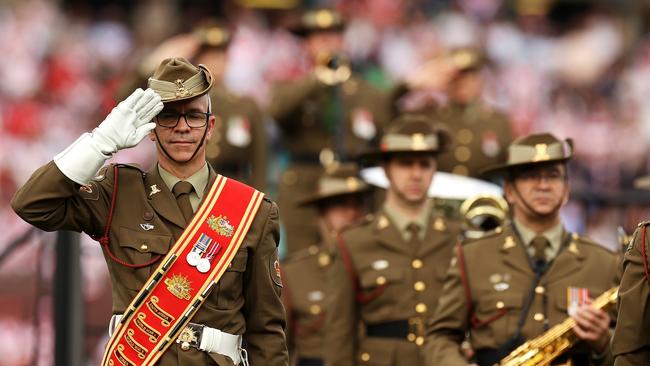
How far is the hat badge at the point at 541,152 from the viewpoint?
1133cm

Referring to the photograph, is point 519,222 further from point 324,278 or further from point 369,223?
point 324,278

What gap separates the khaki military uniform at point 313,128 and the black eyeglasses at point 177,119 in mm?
7685

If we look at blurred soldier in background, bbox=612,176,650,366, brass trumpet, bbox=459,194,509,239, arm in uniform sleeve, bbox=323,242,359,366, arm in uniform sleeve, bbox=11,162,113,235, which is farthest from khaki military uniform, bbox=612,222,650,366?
brass trumpet, bbox=459,194,509,239

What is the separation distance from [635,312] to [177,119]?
2.29m

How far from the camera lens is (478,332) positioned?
36.5 feet

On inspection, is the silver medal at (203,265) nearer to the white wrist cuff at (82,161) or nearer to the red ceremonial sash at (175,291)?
the red ceremonial sash at (175,291)

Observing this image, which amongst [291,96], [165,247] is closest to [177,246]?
[165,247]

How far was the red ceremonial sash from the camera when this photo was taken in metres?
9.02

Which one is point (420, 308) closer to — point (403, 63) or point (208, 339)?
point (208, 339)

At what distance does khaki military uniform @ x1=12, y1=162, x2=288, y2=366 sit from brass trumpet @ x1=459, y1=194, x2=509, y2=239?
397 cm

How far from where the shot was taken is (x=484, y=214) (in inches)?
520

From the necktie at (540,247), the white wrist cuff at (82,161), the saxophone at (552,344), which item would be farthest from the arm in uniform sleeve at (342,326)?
the white wrist cuff at (82,161)

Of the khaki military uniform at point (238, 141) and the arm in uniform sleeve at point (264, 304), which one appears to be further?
the khaki military uniform at point (238, 141)

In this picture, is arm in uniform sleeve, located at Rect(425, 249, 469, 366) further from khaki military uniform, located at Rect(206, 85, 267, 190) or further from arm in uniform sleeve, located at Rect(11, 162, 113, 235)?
khaki military uniform, located at Rect(206, 85, 267, 190)
